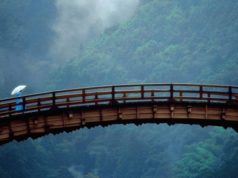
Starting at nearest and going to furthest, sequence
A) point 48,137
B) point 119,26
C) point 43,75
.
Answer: point 48,137 → point 43,75 → point 119,26

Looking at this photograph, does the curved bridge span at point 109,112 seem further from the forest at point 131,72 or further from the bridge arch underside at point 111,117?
the forest at point 131,72

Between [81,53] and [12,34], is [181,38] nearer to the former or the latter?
[81,53]

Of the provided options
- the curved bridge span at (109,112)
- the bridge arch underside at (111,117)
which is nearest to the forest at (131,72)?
the bridge arch underside at (111,117)

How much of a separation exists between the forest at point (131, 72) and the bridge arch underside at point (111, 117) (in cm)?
6307

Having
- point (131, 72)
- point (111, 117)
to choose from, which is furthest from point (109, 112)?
point (131, 72)

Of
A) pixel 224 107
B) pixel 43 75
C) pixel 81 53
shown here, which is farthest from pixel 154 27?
pixel 224 107

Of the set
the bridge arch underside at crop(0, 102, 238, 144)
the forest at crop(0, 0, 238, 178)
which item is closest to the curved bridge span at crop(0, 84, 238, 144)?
the bridge arch underside at crop(0, 102, 238, 144)

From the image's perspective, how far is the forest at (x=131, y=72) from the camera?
121 metres

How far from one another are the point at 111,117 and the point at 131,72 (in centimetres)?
13748

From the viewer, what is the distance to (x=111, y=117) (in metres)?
38.2

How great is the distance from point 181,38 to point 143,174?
63.2 m

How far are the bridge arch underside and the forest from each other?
63.1 meters

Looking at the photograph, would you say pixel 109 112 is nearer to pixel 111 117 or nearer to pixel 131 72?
pixel 111 117

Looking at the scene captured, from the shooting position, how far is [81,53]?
187375 mm
